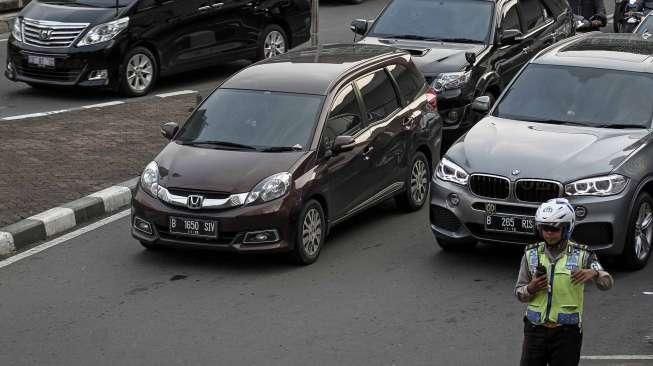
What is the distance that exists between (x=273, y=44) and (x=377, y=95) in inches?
326

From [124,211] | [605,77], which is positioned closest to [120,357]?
[124,211]

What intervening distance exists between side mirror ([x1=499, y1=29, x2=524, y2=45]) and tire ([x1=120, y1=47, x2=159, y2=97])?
16.9ft

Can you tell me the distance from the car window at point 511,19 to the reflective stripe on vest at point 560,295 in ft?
32.8

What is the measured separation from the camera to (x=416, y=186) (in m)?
13.4

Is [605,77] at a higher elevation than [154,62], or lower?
higher

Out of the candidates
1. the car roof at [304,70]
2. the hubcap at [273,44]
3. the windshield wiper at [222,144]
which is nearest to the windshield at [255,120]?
the windshield wiper at [222,144]

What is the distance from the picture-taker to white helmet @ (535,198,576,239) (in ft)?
23.8

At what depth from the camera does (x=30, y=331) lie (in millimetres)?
9766

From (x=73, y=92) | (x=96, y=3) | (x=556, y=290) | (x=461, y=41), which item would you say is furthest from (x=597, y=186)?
(x=73, y=92)

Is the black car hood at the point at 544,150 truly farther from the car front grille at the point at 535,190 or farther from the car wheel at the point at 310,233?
the car wheel at the point at 310,233

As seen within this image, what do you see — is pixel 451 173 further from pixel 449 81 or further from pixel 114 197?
pixel 449 81

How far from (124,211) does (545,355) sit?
21.7 feet

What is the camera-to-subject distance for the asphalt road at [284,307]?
30.5 ft

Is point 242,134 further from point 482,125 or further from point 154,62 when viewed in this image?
point 154,62
